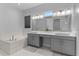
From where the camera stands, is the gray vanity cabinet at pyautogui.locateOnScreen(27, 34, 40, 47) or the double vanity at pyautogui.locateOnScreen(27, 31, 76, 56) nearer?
the double vanity at pyautogui.locateOnScreen(27, 31, 76, 56)

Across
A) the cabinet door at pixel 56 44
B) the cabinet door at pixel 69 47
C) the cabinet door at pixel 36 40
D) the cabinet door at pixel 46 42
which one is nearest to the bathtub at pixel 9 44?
the cabinet door at pixel 36 40

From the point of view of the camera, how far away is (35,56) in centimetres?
89

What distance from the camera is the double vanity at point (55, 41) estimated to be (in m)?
0.91

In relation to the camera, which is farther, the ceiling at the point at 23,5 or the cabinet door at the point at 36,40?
the cabinet door at the point at 36,40

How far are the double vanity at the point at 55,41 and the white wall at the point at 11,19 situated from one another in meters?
0.19

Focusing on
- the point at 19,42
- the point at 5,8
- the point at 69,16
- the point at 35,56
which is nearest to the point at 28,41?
the point at 19,42

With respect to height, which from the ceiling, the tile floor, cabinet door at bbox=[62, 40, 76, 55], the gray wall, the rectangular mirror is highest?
the ceiling

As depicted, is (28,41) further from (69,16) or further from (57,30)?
(69,16)

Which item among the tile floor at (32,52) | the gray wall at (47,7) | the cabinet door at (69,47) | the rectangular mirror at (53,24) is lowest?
the tile floor at (32,52)

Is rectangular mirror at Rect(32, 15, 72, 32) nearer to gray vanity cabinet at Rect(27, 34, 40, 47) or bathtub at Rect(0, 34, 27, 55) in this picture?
gray vanity cabinet at Rect(27, 34, 40, 47)

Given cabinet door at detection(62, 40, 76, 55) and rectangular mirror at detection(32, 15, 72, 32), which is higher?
rectangular mirror at detection(32, 15, 72, 32)

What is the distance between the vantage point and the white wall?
0.95 m

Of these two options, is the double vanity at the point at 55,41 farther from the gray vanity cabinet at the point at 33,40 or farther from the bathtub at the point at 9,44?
the bathtub at the point at 9,44

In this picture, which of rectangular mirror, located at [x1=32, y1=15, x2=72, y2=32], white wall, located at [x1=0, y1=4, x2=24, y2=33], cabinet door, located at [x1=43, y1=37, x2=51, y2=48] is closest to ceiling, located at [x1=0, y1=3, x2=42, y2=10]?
white wall, located at [x1=0, y1=4, x2=24, y2=33]
